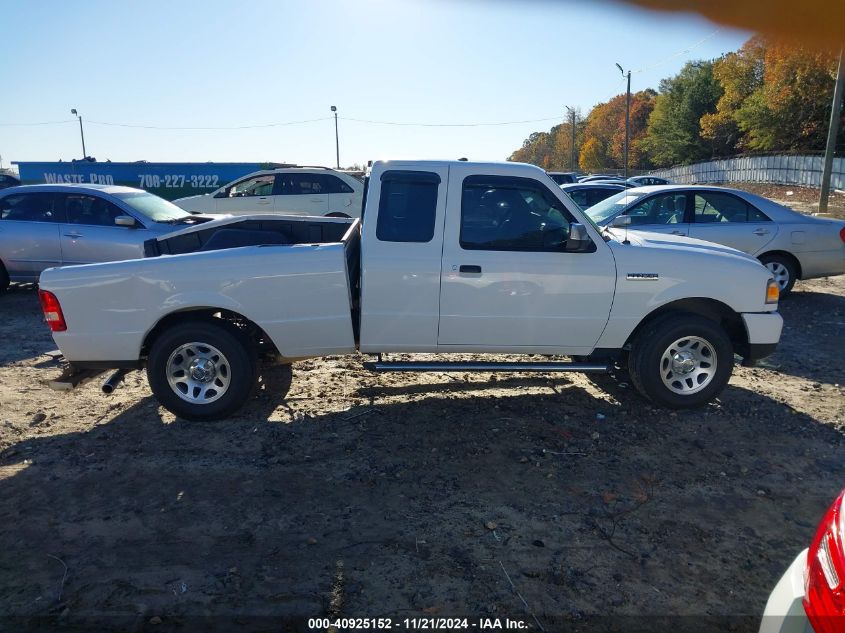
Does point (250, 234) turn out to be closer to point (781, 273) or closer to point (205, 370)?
point (205, 370)

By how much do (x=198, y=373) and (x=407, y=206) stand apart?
212 centimetres

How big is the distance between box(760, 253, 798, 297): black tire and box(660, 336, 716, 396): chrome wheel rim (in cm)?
481

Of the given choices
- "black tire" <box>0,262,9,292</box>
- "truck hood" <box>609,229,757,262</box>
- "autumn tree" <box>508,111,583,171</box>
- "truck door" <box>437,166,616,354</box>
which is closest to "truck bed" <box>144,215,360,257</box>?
"truck door" <box>437,166,616,354</box>

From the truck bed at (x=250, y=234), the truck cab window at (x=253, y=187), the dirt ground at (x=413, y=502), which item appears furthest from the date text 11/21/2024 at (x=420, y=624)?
the truck cab window at (x=253, y=187)

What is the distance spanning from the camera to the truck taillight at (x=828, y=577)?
1.69 m

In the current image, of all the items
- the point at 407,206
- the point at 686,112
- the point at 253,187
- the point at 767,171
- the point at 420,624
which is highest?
the point at 686,112

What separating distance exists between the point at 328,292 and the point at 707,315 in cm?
321

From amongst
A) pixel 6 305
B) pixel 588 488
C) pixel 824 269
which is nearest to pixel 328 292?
pixel 588 488

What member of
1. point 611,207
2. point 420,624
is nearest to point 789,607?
point 420,624

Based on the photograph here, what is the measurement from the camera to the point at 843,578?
1696mm

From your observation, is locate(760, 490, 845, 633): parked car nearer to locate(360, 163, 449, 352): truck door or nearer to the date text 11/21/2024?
the date text 11/21/2024

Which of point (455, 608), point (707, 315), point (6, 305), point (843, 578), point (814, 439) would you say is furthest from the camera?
point (6, 305)

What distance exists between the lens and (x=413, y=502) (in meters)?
3.67

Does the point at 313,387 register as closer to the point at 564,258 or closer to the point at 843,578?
the point at 564,258
